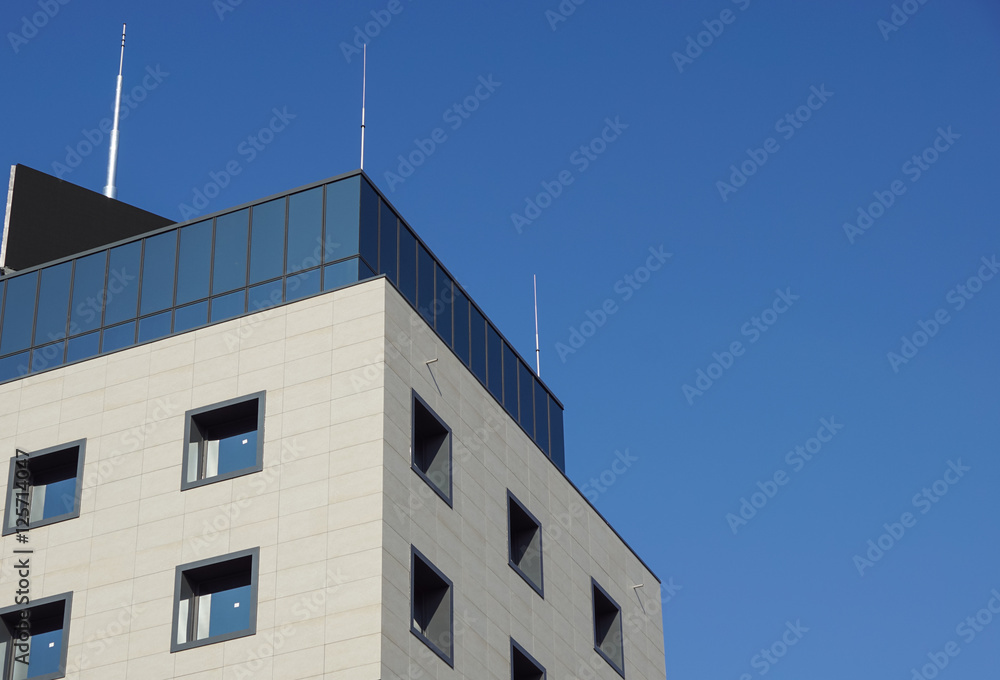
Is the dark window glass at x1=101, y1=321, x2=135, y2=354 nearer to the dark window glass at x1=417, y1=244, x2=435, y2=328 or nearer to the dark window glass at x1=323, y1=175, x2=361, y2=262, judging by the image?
the dark window glass at x1=323, y1=175, x2=361, y2=262

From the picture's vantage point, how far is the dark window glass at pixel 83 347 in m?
51.6

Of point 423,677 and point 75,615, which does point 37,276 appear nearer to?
point 75,615

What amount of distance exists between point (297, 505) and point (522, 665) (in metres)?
10.8

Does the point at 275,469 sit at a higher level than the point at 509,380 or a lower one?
lower

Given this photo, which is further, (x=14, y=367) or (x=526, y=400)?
(x=526, y=400)

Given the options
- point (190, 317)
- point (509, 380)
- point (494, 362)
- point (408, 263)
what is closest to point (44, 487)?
point (190, 317)

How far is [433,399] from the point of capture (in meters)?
49.4

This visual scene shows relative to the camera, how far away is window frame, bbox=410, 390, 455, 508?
4722cm

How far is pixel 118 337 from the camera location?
51.4m

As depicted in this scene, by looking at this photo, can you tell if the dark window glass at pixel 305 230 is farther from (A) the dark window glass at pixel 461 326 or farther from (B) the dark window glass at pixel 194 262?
(A) the dark window glass at pixel 461 326

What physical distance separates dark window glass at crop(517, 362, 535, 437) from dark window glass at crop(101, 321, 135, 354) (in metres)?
14.1

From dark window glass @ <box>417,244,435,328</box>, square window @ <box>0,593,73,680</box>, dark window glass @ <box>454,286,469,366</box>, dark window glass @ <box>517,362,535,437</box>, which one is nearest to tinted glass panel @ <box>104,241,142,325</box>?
dark window glass @ <box>417,244,435,328</box>

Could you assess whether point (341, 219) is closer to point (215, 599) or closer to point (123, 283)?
point (123, 283)

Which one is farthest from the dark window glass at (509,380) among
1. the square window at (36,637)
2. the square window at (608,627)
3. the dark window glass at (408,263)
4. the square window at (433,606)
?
the square window at (36,637)
